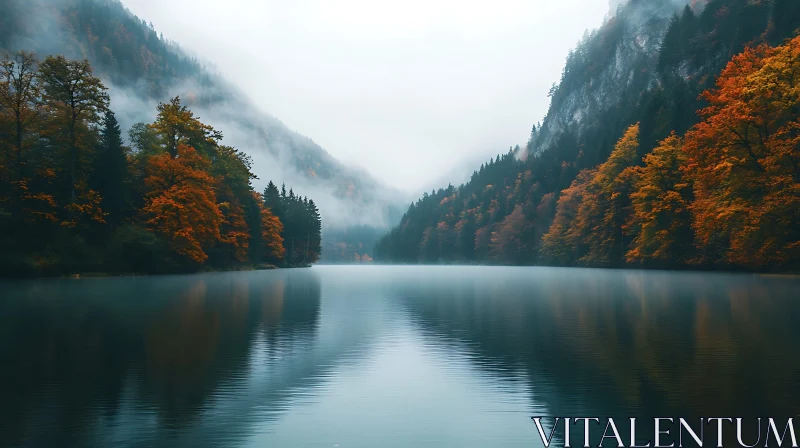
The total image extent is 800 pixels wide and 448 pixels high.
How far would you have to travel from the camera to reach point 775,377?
1208 cm

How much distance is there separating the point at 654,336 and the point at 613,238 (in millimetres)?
80916

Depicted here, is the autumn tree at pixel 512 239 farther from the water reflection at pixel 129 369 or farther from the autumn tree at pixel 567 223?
the water reflection at pixel 129 369

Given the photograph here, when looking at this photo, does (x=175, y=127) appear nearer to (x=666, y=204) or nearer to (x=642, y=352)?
(x=666, y=204)

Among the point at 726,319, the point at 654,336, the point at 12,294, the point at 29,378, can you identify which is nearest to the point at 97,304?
the point at 12,294

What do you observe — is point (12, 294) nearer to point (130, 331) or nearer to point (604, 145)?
point (130, 331)

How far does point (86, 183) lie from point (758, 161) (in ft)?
189

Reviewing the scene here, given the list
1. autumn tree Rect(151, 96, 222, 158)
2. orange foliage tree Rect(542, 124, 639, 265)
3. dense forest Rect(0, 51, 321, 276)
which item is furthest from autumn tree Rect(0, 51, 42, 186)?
orange foliage tree Rect(542, 124, 639, 265)

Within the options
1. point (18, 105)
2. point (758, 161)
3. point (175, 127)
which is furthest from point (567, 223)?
point (18, 105)

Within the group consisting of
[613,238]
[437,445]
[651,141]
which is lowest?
[437,445]

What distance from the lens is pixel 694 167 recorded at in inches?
2309

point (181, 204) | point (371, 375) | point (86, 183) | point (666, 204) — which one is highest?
point (86, 183)

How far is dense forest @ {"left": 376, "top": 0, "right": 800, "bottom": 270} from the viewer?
1997 inches

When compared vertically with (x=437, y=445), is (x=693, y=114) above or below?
above

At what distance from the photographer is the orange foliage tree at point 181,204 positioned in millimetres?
68812
